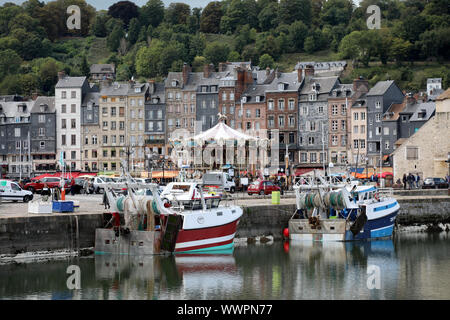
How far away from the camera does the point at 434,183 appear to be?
67.4 metres

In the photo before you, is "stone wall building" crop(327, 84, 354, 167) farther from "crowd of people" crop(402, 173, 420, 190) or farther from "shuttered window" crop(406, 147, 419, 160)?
"crowd of people" crop(402, 173, 420, 190)

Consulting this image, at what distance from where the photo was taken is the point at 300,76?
3750 inches

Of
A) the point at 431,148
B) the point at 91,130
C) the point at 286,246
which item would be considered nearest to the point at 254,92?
the point at 91,130

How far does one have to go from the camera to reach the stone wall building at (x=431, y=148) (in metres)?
74.1

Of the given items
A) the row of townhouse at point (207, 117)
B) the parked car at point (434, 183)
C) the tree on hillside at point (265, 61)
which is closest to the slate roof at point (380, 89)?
the row of townhouse at point (207, 117)

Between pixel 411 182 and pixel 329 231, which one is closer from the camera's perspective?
pixel 329 231

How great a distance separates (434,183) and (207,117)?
38271mm

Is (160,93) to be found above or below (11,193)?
above

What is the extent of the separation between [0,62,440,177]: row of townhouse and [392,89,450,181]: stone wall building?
1236cm

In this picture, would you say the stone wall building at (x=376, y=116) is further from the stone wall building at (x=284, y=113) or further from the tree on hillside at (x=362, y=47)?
the tree on hillside at (x=362, y=47)

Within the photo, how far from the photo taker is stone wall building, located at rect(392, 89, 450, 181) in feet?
243

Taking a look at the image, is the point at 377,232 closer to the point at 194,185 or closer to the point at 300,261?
the point at 300,261

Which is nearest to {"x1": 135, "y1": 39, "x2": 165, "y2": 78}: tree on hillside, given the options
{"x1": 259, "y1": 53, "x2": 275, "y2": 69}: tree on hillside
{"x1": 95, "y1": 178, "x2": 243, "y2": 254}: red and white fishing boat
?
{"x1": 259, "y1": 53, "x2": 275, "y2": 69}: tree on hillside

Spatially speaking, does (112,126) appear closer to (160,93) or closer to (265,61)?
(160,93)
